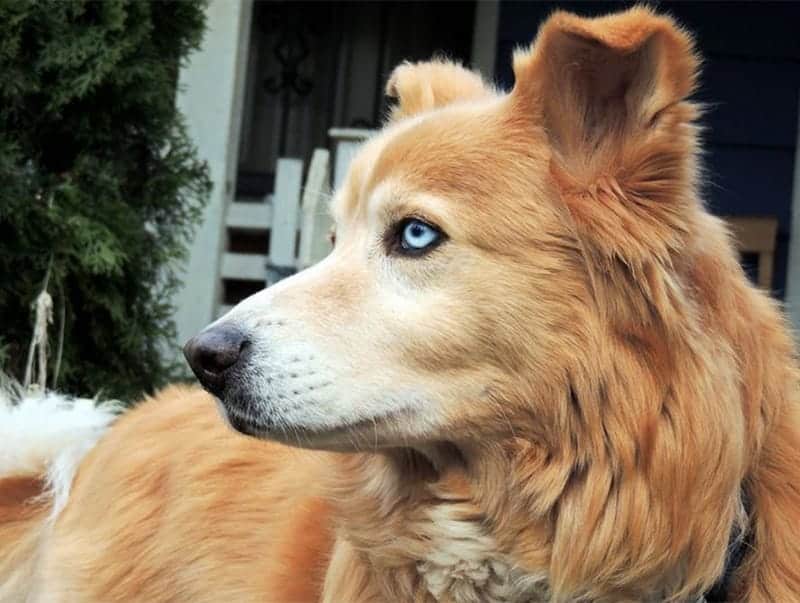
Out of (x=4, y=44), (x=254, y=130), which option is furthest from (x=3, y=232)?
(x=254, y=130)

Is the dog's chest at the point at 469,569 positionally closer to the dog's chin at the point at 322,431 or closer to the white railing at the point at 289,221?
the dog's chin at the point at 322,431

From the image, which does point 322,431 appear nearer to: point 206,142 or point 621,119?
point 621,119

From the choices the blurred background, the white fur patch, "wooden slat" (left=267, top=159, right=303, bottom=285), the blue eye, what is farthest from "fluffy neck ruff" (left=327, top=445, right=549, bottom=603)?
"wooden slat" (left=267, top=159, right=303, bottom=285)

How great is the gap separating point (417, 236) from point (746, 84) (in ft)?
17.0

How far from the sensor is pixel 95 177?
4047 mm

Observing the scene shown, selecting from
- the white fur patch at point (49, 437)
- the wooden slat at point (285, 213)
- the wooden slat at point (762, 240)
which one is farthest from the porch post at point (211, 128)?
the wooden slat at point (762, 240)

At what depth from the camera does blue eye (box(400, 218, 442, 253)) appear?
201 cm

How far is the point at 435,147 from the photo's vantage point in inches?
81.8

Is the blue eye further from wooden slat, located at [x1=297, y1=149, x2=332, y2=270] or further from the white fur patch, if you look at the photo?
wooden slat, located at [x1=297, y1=149, x2=332, y2=270]

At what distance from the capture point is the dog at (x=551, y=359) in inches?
75.2

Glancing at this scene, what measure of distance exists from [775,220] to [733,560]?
4.58 m

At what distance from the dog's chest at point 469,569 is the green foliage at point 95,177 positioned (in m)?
2.21

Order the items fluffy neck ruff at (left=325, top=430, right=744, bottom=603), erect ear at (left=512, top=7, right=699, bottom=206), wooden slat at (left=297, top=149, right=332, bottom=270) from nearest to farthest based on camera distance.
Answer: erect ear at (left=512, top=7, right=699, bottom=206)
fluffy neck ruff at (left=325, top=430, right=744, bottom=603)
wooden slat at (left=297, top=149, right=332, bottom=270)

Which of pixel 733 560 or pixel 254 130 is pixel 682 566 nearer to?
pixel 733 560
